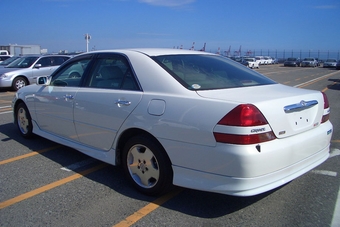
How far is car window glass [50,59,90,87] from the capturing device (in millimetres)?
4629

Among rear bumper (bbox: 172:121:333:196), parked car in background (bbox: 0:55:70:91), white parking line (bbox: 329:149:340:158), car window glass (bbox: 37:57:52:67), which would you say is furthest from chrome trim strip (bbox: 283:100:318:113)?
car window glass (bbox: 37:57:52:67)

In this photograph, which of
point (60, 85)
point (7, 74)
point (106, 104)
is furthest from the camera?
point (7, 74)

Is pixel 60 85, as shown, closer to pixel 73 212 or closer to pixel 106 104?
pixel 106 104

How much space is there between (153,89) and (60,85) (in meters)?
1.95

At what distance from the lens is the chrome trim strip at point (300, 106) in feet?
10.5

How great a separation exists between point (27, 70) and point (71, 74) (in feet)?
35.4

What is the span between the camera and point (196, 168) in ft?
10.3

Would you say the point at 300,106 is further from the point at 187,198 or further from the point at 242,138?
the point at 187,198

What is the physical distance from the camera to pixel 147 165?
359 cm

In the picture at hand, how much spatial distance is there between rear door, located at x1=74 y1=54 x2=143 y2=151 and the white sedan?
13 millimetres

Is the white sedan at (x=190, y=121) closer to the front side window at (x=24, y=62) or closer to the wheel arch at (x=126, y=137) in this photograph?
the wheel arch at (x=126, y=137)

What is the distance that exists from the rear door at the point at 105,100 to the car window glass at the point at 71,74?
10.8 inches

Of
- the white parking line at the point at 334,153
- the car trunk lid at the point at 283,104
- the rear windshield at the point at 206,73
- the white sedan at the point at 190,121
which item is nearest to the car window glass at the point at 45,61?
the white sedan at the point at 190,121

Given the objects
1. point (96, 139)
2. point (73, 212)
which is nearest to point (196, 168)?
point (73, 212)
